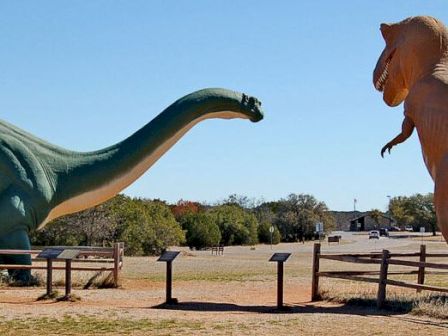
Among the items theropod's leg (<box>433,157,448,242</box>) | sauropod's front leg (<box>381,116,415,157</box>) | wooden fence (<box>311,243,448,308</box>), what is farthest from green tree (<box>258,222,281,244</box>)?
theropod's leg (<box>433,157,448,242</box>)

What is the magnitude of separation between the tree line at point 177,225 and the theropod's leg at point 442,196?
16.1m

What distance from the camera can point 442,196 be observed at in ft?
16.4

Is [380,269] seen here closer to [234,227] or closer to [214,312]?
[214,312]

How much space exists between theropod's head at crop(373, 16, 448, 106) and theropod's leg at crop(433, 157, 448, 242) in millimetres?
836

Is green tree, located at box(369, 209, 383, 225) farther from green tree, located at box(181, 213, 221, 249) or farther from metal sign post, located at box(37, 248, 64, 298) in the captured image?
metal sign post, located at box(37, 248, 64, 298)

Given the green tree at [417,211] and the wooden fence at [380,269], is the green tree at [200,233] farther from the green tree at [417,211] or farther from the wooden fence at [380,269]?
the green tree at [417,211]

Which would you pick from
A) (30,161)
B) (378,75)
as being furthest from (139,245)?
(378,75)

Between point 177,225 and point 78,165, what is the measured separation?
2206cm

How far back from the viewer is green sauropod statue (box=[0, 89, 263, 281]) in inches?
507

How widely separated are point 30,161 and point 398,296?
264 inches

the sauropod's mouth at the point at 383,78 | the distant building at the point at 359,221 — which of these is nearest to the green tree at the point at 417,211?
the distant building at the point at 359,221

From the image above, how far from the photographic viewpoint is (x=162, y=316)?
32.2 ft

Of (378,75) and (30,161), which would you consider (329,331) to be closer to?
(378,75)

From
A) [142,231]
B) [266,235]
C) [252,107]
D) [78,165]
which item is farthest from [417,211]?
[78,165]
